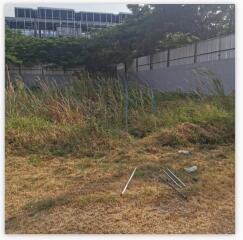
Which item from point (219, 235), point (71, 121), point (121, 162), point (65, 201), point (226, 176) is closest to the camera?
point (219, 235)

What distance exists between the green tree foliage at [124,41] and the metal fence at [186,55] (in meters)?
0.29

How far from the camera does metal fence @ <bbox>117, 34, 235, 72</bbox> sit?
18.9ft

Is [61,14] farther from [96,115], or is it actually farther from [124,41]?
[124,41]

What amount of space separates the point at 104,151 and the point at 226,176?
1.60 metres

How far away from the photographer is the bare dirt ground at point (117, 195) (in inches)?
117

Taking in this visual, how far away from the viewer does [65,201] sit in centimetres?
328

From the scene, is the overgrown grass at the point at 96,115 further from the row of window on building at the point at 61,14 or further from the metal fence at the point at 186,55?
the row of window on building at the point at 61,14

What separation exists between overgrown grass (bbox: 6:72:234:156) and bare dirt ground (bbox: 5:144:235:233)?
1.13ft

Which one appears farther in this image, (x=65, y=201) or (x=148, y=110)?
(x=148, y=110)

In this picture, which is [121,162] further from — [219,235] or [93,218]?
[219,235]

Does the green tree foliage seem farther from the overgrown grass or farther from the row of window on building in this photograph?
the row of window on building

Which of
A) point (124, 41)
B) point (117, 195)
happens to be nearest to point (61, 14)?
point (117, 195)

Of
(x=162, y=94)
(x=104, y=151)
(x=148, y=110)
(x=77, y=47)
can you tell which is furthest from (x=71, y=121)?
(x=77, y=47)

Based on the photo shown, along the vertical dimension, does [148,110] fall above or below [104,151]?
above
